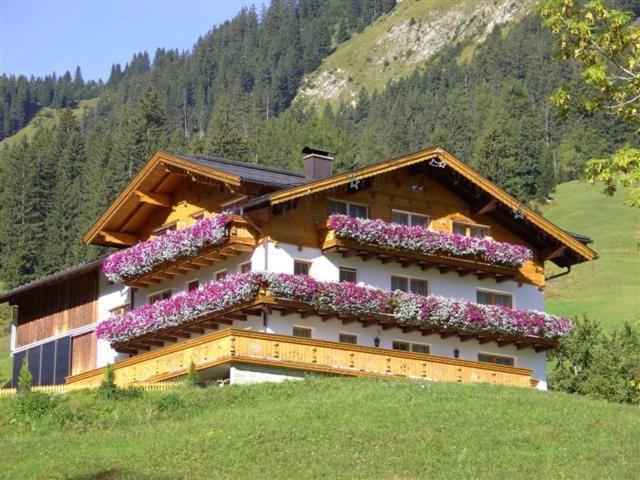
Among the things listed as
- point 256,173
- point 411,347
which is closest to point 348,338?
point 411,347

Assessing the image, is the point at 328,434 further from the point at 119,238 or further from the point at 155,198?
the point at 119,238

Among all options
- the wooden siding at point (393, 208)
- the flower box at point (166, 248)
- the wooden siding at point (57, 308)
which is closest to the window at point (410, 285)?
the wooden siding at point (393, 208)

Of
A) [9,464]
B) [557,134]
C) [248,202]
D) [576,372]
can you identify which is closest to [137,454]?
[9,464]

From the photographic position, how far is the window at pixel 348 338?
46.2 meters

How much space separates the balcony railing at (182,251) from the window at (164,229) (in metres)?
1.49

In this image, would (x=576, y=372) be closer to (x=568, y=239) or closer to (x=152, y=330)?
(x=568, y=239)

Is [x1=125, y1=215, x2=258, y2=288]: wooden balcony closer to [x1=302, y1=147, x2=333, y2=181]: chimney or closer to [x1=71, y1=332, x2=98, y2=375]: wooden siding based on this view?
[x1=71, y1=332, x2=98, y2=375]: wooden siding

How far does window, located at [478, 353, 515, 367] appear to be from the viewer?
49.2 m

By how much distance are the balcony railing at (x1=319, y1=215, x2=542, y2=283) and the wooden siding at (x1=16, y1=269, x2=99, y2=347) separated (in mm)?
13986

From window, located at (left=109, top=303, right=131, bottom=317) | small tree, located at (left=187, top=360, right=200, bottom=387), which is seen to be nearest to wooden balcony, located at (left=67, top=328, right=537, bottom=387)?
small tree, located at (left=187, top=360, right=200, bottom=387)

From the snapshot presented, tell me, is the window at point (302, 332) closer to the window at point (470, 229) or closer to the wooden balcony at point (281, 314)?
the wooden balcony at point (281, 314)

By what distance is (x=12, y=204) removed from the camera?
468 feet

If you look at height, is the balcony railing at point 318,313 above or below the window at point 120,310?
below

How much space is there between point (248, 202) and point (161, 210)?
8010 mm
